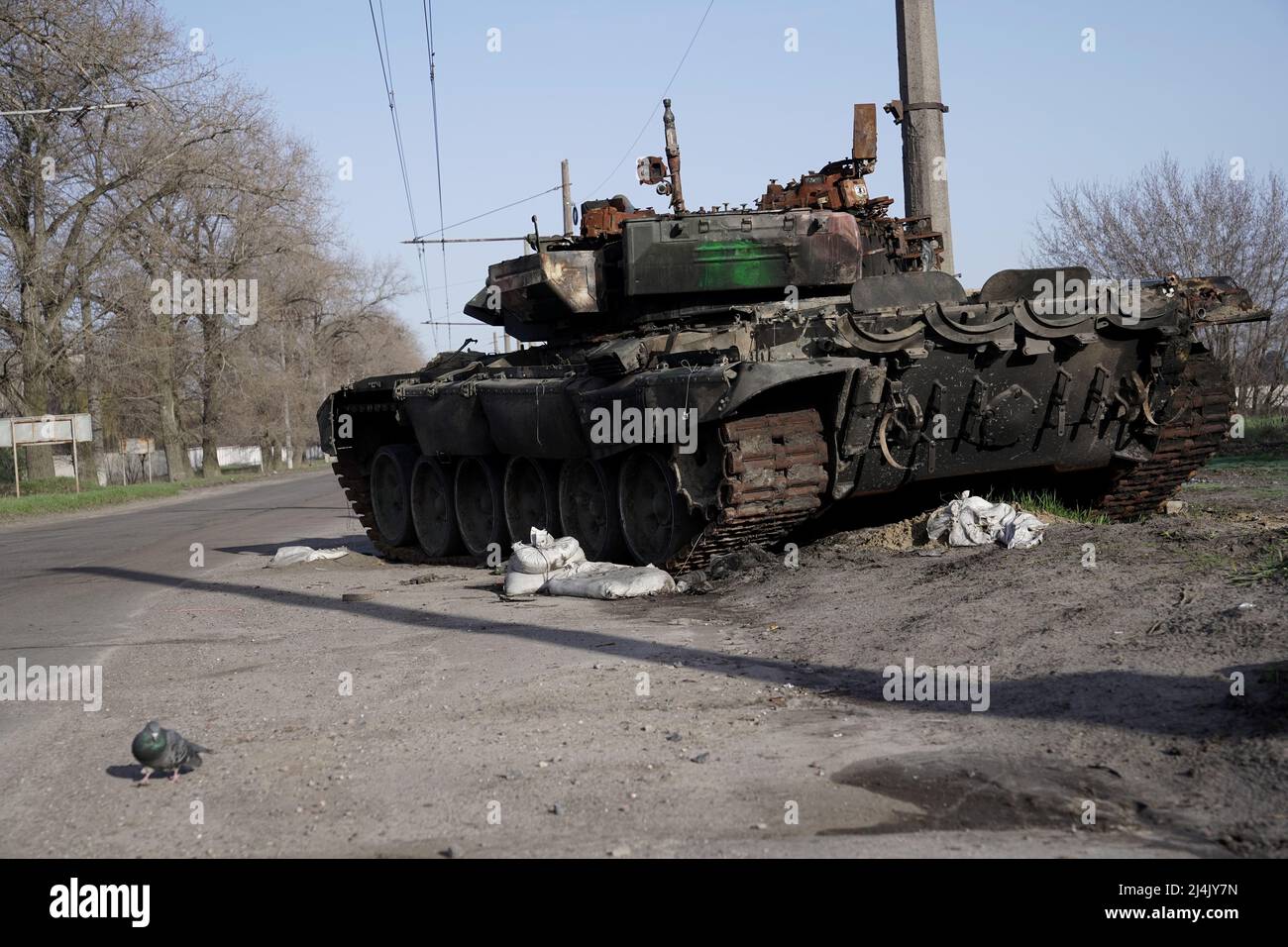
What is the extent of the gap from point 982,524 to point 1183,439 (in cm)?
257

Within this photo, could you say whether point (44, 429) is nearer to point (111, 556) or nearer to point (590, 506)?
point (111, 556)

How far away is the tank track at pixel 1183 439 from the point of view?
11.7 meters

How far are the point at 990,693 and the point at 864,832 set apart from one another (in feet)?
6.36

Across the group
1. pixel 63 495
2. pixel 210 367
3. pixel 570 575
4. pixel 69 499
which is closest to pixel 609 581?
pixel 570 575

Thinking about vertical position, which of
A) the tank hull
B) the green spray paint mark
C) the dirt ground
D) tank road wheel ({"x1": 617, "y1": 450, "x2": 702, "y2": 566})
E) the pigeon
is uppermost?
the green spray paint mark

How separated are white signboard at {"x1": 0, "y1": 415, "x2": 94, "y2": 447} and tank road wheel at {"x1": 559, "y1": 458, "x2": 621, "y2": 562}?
21671 mm

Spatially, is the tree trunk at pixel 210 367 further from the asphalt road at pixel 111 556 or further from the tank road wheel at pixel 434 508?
the tank road wheel at pixel 434 508

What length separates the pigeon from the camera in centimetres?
520

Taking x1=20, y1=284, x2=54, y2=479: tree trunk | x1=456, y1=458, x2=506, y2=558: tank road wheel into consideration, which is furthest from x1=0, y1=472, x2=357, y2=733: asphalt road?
x1=20, y1=284, x2=54, y2=479: tree trunk

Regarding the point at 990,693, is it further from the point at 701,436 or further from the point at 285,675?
the point at 701,436

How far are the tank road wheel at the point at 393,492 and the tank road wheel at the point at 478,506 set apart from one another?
4.01 feet

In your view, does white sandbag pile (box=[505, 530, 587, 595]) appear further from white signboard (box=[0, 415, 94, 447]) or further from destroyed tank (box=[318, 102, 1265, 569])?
white signboard (box=[0, 415, 94, 447])

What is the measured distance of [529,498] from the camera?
1410cm
